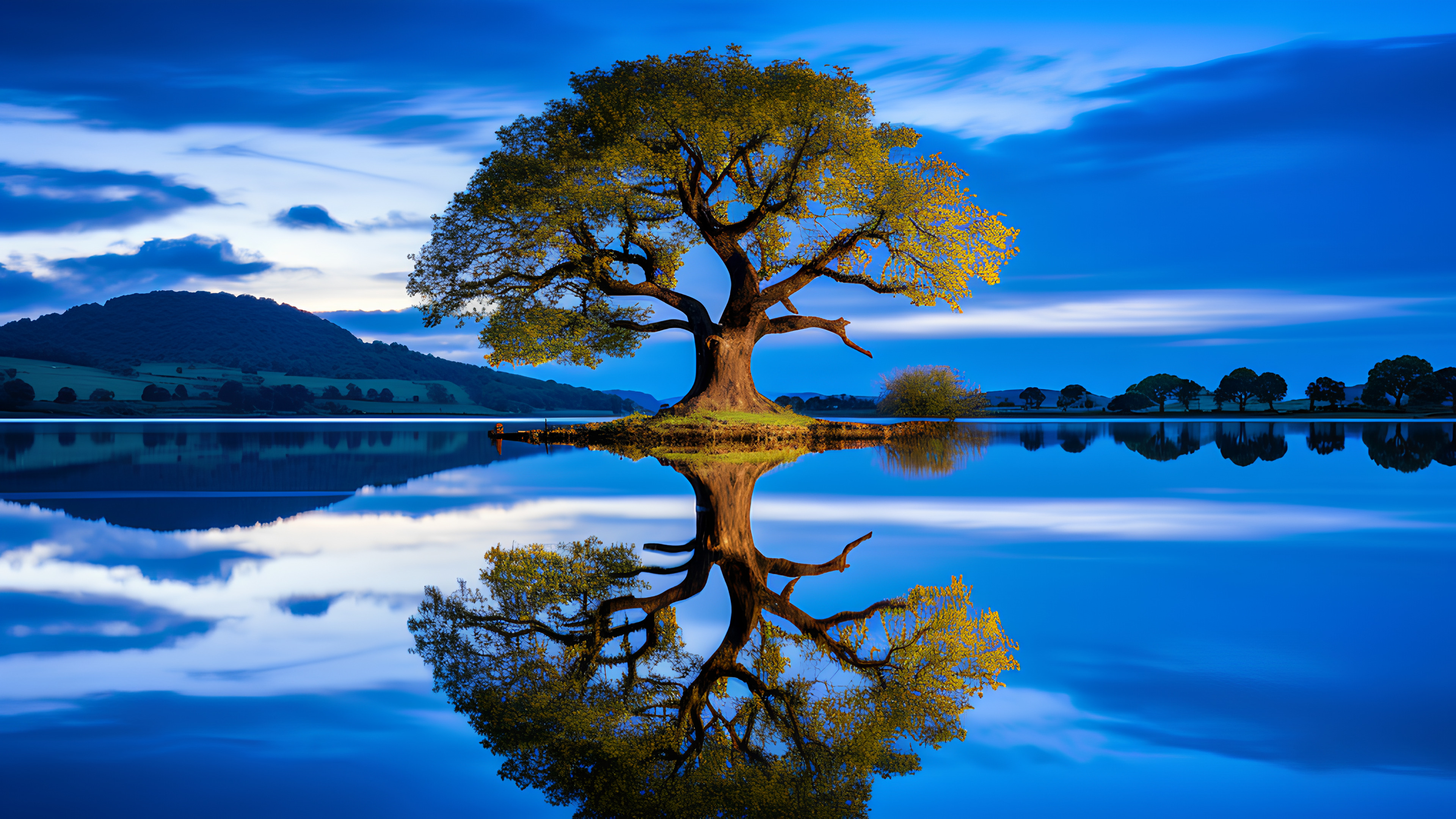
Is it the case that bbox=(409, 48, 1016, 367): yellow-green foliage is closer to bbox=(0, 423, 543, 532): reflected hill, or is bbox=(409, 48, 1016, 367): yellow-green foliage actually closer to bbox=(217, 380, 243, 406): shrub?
bbox=(0, 423, 543, 532): reflected hill

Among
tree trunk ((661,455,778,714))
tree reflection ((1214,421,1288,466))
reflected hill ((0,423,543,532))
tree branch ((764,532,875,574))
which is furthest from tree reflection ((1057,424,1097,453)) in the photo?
tree branch ((764,532,875,574))

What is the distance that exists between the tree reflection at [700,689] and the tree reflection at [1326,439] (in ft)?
64.7

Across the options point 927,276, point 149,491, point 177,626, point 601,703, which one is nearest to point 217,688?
point 177,626

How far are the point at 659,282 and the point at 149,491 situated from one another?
1839 cm

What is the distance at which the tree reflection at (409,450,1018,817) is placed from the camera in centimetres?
300

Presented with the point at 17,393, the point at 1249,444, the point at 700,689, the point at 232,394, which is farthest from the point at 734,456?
the point at 232,394

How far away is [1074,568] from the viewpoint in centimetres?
585

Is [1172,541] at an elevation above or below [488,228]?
below

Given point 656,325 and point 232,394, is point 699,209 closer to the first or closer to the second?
point 656,325

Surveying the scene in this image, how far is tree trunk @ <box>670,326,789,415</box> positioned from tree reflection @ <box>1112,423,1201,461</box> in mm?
11457

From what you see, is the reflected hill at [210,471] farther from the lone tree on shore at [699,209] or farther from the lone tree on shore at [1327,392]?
the lone tree on shore at [1327,392]

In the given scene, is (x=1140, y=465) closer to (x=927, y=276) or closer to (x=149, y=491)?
(x=927, y=276)

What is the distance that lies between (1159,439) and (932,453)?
12.9m

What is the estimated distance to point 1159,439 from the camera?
2680 cm
